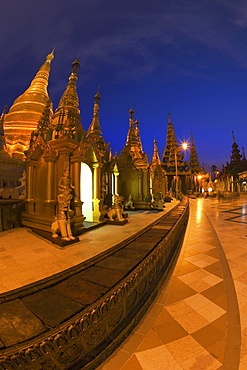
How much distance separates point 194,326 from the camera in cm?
219

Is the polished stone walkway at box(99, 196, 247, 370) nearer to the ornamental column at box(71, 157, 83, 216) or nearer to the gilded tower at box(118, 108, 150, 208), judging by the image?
the ornamental column at box(71, 157, 83, 216)

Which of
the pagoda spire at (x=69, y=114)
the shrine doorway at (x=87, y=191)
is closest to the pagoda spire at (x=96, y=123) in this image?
the pagoda spire at (x=69, y=114)

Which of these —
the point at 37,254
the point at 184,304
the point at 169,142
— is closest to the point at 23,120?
the point at 37,254

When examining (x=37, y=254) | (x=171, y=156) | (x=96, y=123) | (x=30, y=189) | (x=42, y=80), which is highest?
(x=42, y=80)

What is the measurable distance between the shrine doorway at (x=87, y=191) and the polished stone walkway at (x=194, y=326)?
202 inches

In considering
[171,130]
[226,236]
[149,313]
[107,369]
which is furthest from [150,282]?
[171,130]

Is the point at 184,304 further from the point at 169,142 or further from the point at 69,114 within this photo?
the point at 169,142

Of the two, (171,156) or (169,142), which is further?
(169,142)

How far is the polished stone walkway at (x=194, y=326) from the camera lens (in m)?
1.71

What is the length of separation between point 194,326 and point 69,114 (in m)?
7.83

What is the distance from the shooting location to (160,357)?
175 cm

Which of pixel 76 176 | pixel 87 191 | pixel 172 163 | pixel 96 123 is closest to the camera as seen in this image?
pixel 76 176

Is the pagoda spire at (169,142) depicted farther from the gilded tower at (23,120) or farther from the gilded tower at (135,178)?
Answer: the gilded tower at (23,120)

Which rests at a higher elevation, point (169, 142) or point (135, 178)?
point (169, 142)
